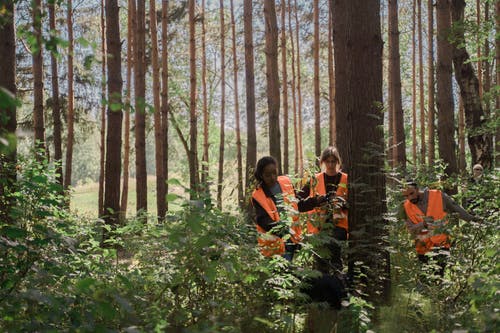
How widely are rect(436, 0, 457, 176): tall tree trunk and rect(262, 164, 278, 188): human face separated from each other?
6.50 metres

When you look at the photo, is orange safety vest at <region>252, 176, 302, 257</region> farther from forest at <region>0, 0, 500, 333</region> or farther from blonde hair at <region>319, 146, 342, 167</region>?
blonde hair at <region>319, 146, 342, 167</region>

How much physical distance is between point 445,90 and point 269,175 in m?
6.87

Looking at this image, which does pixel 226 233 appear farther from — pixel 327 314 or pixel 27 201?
pixel 27 201

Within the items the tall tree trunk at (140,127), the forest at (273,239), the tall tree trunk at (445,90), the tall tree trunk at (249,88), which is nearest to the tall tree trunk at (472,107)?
the tall tree trunk at (445,90)

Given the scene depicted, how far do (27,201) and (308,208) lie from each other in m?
2.76

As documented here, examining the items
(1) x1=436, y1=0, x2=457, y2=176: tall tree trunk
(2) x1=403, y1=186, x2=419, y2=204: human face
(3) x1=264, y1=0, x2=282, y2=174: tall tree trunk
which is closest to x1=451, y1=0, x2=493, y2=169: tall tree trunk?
(1) x1=436, y1=0, x2=457, y2=176: tall tree trunk

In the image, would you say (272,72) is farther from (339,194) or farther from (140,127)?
(339,194)

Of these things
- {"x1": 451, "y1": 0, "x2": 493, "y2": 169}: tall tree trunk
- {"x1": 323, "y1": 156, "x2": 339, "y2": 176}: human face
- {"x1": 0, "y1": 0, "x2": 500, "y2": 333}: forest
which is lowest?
{"x1": 0, "y1": 0, "x2": 500, "y2": 333}: forest

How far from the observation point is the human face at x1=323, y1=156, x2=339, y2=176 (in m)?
6.00

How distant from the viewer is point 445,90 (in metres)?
11.4

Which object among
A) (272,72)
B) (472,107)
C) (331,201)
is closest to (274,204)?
(331,201)

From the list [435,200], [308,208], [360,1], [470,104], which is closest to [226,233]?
[308,208]

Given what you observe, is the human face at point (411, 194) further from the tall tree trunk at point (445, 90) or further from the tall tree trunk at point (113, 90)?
the tall tree trunk at point (113, 90)

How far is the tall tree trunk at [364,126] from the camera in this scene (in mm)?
5559
